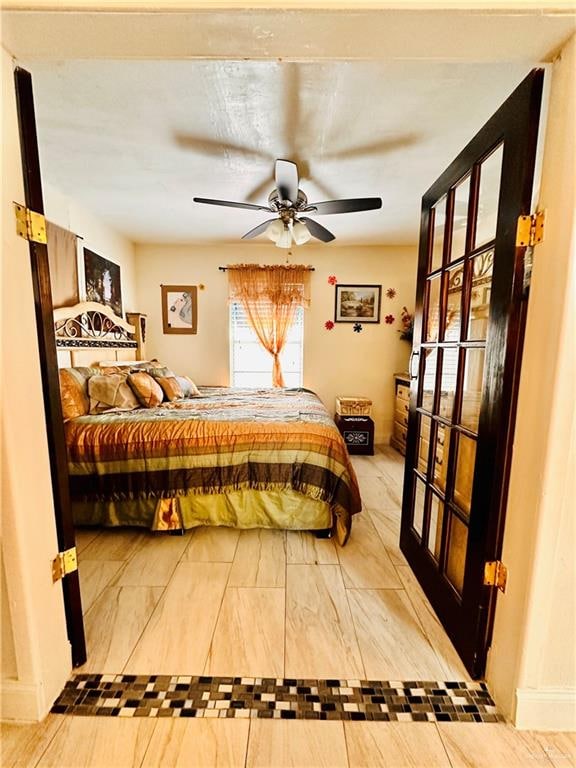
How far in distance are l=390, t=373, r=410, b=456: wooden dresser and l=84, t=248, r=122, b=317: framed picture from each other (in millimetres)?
3643

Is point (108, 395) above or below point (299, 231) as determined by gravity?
below

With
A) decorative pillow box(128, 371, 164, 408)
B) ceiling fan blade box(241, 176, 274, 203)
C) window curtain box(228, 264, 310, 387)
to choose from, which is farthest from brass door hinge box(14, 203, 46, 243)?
window curtain box(228, 264, 310, 387)

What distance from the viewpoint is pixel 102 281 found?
3.43m

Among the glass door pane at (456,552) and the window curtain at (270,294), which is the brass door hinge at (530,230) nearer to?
the glass door pane at (456,552)

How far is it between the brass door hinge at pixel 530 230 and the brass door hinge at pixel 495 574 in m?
1.08

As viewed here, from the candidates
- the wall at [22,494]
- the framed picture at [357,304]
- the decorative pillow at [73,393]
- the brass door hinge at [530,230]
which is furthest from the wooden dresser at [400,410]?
the wall at [22,494]

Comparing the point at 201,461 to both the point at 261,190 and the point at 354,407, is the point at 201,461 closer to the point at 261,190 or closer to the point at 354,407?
the point at 261,190

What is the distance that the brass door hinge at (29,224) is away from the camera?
3.17 feet

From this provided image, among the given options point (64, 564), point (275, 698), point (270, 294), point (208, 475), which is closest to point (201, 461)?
point (208, 475)

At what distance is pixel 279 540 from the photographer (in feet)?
6.79

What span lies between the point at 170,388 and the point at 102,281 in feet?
5.10

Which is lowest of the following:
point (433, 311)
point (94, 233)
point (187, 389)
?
point (187, 389)

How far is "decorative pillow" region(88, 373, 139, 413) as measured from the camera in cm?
239

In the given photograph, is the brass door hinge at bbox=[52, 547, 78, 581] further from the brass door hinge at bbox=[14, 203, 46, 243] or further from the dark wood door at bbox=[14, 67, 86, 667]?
the brass door hinge at bbox=[14, 203, 46, 243]
